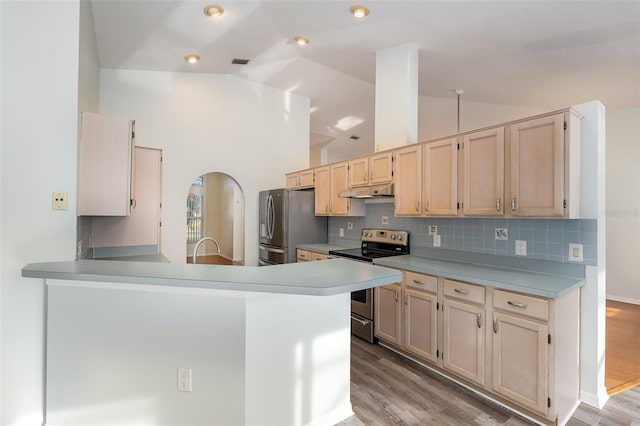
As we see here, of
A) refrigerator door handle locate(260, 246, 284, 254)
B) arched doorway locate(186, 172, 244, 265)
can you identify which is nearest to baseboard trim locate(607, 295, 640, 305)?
refrigerator door handle locate(260, 246, 284, 254)

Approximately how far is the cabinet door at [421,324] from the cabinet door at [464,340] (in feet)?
0.36

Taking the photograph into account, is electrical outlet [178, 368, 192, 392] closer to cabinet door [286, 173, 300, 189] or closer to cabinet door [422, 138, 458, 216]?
cabinet door [422, 138, 458, 216]

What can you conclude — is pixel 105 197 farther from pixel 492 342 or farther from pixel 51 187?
pixel 492 342

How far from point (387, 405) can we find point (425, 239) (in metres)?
1.67

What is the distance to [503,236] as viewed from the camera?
9.16 feet

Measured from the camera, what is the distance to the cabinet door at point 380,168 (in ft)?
11.3

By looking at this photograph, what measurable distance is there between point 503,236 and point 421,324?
1005mm

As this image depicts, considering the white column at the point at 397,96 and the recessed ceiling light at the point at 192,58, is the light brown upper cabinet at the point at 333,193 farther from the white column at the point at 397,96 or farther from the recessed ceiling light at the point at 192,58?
the recessed ceiling light at the point at 192,58

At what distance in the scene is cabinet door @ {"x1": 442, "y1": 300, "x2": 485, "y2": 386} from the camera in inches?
94.4

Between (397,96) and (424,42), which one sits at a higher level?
(424,42)

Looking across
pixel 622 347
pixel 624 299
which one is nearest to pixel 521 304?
pixel 622 347

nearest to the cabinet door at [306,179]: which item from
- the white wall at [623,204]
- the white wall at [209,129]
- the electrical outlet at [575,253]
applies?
the white wall at [209,129]

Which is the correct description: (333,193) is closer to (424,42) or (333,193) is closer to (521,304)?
(424,42)

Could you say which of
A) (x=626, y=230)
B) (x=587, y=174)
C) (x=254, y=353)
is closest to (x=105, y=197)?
(x=254, y=353)
